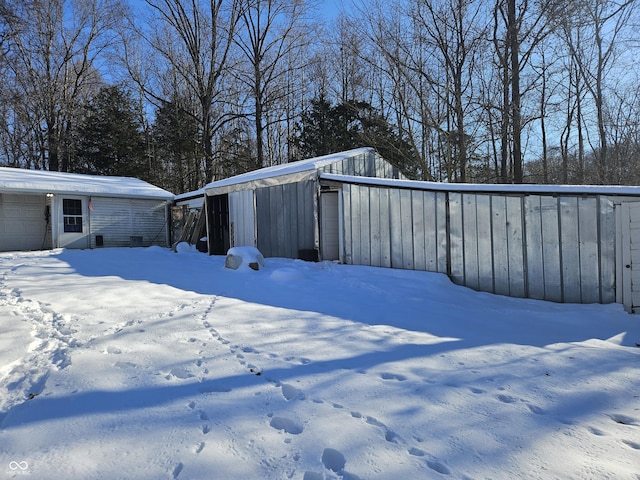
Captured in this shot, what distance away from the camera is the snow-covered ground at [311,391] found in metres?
1.80

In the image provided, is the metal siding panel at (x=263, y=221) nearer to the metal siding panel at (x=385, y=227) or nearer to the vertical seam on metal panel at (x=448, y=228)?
the metal siding panel at (x=385, y=227)

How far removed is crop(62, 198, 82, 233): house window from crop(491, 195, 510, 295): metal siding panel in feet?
48.0

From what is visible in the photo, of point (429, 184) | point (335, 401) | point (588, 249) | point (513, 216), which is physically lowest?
point (335, 401)

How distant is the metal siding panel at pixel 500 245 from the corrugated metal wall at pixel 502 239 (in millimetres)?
15

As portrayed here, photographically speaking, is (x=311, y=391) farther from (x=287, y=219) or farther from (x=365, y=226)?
(x=287, y=219)

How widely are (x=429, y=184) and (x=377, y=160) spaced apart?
5.94m

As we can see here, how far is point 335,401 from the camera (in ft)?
7.93

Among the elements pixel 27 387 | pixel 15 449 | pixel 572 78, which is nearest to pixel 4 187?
pixel 27 387

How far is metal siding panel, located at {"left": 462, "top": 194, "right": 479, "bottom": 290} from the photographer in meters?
6.53

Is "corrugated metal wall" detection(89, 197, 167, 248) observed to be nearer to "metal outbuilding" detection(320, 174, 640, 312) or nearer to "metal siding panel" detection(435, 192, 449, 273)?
"metal outbuilding" detection(320, 174, 640, 312)

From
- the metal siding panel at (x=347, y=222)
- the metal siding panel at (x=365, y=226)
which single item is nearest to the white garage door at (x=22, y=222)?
the metal siding panel at (x=347, y=222)

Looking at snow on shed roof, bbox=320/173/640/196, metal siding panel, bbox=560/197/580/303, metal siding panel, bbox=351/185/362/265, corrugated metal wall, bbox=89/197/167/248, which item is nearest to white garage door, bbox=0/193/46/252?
corrugated metal wall, bbox=89/197/167/248

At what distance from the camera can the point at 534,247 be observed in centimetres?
604

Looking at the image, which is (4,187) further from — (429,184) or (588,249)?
(588,249)
